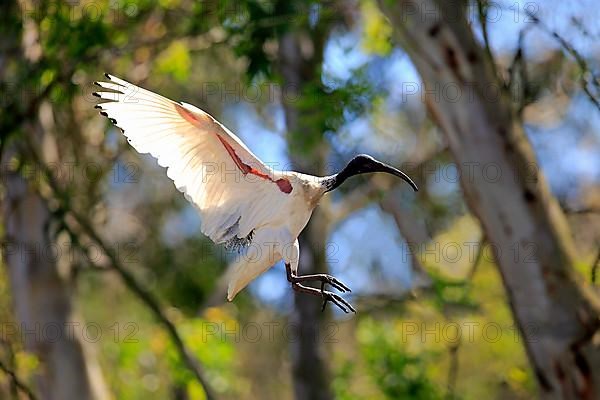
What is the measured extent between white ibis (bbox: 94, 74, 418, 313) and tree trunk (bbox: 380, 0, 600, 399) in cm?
336

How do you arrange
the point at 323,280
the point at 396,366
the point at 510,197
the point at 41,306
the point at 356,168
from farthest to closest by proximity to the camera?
the point at 396,366 < the point at 41,306 < the point at 510,197 < the point at 323,280 < the point at 356,168

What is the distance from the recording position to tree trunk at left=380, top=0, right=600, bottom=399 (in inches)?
257

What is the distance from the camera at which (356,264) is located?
1312 cm

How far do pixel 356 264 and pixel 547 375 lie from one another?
259 inches

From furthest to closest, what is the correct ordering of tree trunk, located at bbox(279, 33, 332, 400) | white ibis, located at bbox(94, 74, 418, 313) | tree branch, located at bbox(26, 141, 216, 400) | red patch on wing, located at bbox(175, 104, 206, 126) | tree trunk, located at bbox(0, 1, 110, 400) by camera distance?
tree trunk, located at bbox(279, 33, 332, 400) → tree trunk, located at bbox(0, 1, 110, 400) → tree branch, located at bbox(26, 141, 216, 400) → red patch on wing, located at bbox(175, 104, 206, 126) → white ibis, located at bbox(94, 74, 418, 313)

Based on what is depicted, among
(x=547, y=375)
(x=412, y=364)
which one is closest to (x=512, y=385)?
(x=412, y=364)

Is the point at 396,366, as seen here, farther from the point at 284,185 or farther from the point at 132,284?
the point at 284,185

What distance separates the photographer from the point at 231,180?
346cm

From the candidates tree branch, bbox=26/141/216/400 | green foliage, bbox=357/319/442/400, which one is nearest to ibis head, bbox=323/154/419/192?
tree branch, bbox=26/141/216/400

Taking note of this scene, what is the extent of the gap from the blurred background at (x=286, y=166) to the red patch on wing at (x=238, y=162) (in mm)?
2237

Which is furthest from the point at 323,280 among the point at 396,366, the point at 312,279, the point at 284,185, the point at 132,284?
the point at 396,366

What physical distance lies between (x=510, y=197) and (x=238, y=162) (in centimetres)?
369

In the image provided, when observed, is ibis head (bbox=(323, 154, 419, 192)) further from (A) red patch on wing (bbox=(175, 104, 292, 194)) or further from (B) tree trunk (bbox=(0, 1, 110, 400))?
(B) tree trunk (bbox=(0, 1, 110, 400))

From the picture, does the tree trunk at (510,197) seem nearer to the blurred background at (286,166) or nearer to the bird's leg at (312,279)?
the blurred background at (286,166)
